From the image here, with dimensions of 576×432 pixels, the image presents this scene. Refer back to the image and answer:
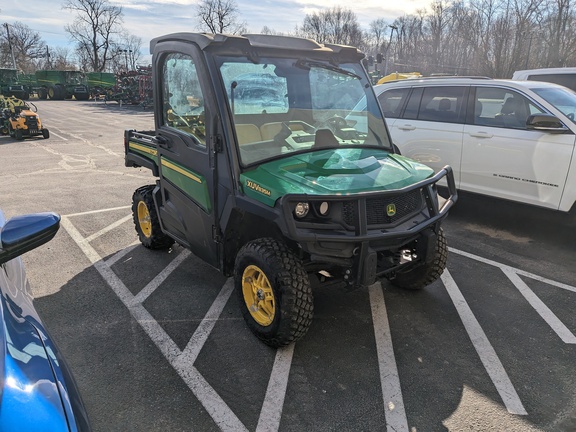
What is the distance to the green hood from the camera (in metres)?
3.03

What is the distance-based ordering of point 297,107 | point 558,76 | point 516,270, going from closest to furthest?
point 297,107 → point 516,270 → point 558,76

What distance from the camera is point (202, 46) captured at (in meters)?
3.40

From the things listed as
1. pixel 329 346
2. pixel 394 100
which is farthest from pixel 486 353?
pixel 394 100

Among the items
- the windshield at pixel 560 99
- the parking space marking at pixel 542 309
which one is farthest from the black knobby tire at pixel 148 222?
the windshield at pixel 560 99

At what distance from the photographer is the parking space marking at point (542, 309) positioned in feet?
11.9

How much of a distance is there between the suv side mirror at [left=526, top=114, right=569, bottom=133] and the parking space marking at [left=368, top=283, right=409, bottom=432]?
9.79ft

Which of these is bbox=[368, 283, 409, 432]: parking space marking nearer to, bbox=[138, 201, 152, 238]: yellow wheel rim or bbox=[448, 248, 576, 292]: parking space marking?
bbox=[448, 248, 576, 292]: parking space marking

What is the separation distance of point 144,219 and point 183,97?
2.07 meters

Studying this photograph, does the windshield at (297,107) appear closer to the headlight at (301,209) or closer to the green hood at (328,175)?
the green hood at (328,175)

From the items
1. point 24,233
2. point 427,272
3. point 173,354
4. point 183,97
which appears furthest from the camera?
point 427,272

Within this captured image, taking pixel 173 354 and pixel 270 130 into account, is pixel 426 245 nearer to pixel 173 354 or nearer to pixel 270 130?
pixel 270 130

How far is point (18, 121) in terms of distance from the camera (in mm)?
14891

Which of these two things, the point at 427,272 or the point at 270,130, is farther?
the point at 427,272

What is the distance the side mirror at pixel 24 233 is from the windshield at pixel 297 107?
5.29ft
